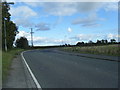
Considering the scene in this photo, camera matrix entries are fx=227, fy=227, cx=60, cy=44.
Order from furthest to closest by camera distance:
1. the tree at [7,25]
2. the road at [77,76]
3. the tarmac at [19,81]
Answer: the tree at [7,25] < the road at [77,76] < the tarmac at [19,81]

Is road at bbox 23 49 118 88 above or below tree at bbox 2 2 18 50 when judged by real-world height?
below

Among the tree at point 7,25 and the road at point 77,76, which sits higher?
the tree at point 7,25

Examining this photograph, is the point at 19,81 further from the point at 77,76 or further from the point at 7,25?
the point at 7,25

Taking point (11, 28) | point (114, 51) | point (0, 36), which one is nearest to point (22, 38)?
point (11, 28)

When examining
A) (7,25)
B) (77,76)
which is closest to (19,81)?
(77,76)

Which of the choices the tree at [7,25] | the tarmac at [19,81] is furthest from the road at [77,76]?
the tree at [7,25]

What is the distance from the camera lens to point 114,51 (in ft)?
112

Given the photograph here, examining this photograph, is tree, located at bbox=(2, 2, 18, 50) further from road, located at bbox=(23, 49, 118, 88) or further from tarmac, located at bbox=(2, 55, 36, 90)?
tarmac, located at bbox=(2, 55, 36, 90)

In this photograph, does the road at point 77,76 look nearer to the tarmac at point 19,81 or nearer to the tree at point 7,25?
→ the tarmac at point 19,81

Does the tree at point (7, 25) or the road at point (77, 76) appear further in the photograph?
the tree at point (7, 25)

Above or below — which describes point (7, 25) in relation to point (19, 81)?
above

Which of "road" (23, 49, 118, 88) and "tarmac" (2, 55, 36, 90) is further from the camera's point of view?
"road" (23, 49, 118, 88)

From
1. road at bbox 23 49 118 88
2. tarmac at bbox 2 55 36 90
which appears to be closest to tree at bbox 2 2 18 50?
road at bbox 23 49 118 88

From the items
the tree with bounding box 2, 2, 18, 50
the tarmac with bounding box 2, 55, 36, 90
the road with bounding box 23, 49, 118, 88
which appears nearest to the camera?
the tarmac with bounding box 2, 55, 36, 90
